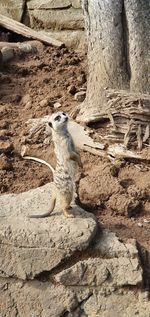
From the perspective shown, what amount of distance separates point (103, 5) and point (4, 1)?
10.1 feet

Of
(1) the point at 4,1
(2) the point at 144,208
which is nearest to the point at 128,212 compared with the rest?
(2) the point at 144,208

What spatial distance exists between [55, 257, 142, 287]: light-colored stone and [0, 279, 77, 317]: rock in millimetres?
91

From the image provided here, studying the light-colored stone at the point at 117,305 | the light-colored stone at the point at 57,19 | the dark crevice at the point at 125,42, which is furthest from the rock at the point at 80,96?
the light-colored stone at the point at 117,305

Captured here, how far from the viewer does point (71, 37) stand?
26.7 ft

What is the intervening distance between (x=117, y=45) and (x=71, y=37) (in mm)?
2612

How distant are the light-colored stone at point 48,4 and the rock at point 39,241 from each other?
4.26 metres

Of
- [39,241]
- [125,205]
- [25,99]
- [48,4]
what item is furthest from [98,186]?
[48,4]

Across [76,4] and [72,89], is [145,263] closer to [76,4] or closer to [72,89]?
[72,89]

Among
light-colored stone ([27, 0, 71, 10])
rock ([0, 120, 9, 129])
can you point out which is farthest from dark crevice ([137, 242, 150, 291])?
light-colored stone ([27, 0, 71, 10])

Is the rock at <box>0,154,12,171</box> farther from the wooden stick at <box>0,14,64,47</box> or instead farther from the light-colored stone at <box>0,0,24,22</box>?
the light-colored stone at <box>0,0,24,22</box>

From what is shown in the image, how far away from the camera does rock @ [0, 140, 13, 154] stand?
575 centimetres

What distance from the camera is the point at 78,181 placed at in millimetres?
5297

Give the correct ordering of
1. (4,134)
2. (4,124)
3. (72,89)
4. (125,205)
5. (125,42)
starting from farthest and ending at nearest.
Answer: (72,89) < (4,124) < (4,134) < (125,42) < (125,205)

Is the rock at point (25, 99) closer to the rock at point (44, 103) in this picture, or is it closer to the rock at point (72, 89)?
the rock at point (44, 103)
